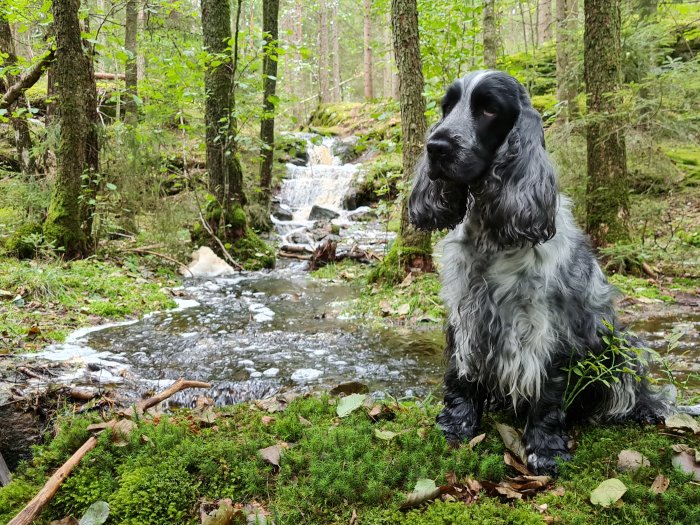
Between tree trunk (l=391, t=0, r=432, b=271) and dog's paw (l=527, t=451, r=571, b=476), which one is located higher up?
tree trunk (l=391, t=0, r=432, b=271)

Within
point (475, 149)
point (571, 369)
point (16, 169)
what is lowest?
point (571, 369)

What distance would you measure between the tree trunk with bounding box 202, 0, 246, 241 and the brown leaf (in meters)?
8.17

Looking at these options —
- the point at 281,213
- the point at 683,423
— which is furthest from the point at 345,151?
the point at 683,423

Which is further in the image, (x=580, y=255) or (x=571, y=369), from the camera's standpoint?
(x=580, y=255)

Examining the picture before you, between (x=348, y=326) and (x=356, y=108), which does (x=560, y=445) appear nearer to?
(x=348, y=326)

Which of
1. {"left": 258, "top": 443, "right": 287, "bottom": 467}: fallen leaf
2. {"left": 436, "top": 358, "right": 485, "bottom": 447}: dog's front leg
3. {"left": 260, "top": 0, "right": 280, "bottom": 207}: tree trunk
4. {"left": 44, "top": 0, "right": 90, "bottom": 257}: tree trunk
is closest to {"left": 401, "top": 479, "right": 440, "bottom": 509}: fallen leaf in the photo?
{"left": 436, "top": 358, "right": 485, "bottom": 447}: dog's front leg

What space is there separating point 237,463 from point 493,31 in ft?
30.9

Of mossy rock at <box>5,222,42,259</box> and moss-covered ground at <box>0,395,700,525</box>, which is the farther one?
mossy rock at <box>5,222,42,259</box>

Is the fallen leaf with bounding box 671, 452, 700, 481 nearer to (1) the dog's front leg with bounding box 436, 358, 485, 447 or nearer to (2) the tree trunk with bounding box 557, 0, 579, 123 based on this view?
(1) the dog's front leg with bounding box 436, 358, 485, 447

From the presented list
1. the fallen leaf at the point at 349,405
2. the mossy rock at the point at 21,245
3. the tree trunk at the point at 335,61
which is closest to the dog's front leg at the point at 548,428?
the fallen leaf at the point at 349,405

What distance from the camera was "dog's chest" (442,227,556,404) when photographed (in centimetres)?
258

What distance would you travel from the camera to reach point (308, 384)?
4398 mm

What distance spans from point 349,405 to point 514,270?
1326 mm

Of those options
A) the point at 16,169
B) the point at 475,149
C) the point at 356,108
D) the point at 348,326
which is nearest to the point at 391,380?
the point at 348,326
